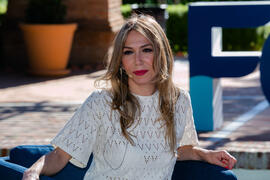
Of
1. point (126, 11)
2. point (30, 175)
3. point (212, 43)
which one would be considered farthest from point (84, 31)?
point (30, 175)

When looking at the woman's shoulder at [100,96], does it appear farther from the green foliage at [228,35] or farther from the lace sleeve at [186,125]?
the green foliage at [228,35]

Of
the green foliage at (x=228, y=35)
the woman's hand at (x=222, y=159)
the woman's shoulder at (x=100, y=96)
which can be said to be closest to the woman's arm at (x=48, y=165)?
the woman's shoulder at (x=100, y=96)

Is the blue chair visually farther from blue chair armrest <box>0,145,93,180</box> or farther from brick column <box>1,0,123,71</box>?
brick column <box>1,0,123,71</box>

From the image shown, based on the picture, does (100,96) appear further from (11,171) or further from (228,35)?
(228,35)

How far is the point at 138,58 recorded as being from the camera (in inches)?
113

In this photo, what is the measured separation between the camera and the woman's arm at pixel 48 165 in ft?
8.58

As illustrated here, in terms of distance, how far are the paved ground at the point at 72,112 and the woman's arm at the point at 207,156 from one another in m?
1.44

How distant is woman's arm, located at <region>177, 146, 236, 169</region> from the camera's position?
2879 millimetres

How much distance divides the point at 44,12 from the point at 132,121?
6784 mm

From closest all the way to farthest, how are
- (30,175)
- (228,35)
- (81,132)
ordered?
(30,175)
(81,132)
(228,35)

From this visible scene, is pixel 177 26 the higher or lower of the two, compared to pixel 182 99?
lower

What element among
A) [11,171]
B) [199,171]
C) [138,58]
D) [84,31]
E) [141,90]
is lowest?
[84,31]

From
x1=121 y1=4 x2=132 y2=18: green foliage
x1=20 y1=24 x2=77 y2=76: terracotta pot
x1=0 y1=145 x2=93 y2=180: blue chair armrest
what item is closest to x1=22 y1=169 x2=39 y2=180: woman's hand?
x1=0 y1=145 x2=93 y2=180: blue chair armrest

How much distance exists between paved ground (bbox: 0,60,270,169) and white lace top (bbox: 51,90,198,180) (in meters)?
1.67
